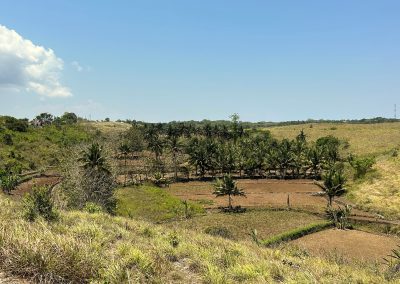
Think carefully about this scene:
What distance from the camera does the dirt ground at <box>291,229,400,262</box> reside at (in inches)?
1639

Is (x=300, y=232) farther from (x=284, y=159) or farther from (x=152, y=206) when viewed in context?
(x=284, y=159)

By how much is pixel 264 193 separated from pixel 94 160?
42.4 m

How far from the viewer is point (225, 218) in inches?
2324

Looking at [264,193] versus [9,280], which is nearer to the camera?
[9,280]

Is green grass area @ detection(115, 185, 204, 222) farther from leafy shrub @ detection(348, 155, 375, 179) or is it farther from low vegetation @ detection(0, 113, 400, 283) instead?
leafy shrub @ detection(348, 155, 375, 179)

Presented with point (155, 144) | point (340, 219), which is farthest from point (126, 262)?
point (155, 144)

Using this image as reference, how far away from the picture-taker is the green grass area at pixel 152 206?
60.2m

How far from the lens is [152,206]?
67.0 m

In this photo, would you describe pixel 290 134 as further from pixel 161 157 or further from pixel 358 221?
pixel 358 221

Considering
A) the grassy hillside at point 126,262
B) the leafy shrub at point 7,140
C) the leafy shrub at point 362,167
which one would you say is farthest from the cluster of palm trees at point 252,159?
the grassy hillside at point 126,262

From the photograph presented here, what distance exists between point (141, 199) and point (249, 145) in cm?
6086

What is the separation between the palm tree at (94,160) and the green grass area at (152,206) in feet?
23.9

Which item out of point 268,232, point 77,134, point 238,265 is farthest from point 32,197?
point 77,134

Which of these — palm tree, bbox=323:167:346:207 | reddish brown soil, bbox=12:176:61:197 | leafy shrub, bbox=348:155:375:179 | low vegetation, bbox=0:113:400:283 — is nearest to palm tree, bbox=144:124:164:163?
low vegetation, bbox=0:113:400:283
